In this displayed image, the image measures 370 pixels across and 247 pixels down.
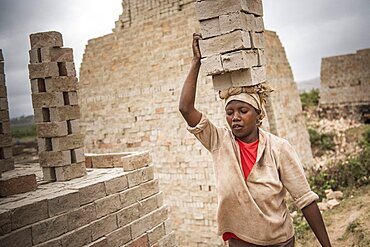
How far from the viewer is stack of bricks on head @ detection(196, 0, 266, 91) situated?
131 inches

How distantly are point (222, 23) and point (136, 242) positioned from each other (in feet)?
10.3

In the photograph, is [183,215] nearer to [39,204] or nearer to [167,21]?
[167,21]

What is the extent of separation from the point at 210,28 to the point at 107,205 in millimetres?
2587

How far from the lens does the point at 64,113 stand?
5.06 metres

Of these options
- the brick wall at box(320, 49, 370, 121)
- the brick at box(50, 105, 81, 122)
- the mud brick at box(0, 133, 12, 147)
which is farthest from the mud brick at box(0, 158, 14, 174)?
the brick wall at box(320, 49, 370, 121)

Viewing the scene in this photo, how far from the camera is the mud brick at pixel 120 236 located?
4.55 m

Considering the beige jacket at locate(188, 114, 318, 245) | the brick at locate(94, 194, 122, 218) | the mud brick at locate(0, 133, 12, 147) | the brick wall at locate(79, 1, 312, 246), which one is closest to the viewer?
the beige jacket at locate(188, 114, 318, 245)

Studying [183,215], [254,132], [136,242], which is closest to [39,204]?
[136,242]

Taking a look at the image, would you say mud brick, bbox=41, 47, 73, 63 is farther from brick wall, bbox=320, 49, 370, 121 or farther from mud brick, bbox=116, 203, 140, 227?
brick wall, bbox=320, 49, 370, 121

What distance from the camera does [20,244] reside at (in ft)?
11.8

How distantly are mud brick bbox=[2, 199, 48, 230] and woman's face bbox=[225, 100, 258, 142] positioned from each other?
2.32 meters

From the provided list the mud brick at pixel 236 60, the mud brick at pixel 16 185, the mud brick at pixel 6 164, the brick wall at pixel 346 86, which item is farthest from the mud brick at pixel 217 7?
the brick wall at pixel 346 86

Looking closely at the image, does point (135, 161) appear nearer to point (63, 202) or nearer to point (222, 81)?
point (63, 202)

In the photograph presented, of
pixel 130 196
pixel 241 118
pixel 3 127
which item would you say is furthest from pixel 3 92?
pixel 241 118
